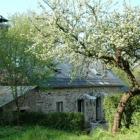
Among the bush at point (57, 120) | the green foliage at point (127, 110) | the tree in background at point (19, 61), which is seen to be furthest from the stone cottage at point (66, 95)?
the green foliage at point (127, 110)

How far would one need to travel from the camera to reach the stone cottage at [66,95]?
3331cm

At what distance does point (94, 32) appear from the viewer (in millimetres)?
21750

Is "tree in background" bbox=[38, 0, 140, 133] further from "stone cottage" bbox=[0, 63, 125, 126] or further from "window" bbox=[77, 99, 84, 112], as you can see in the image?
"window" bbox=[77, 99, 84, 112]

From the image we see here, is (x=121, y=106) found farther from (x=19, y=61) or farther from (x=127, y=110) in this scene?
(x=19, y=61)

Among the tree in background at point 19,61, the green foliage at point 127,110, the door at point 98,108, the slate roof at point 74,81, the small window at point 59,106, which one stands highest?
the tree in background at point 19,61

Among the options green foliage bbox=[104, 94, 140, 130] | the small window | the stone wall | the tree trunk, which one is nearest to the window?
the stone wall

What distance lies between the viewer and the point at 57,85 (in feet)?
117

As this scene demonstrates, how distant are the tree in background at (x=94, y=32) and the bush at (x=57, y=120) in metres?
6.62

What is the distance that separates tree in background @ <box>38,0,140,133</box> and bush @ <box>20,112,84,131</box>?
21.7 feet

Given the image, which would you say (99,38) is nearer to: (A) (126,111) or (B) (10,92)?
(A) (126,111)

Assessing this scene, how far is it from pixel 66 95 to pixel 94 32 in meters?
15.6

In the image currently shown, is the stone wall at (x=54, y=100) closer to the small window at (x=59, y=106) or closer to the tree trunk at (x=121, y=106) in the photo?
the small window at (x=59, y=106)

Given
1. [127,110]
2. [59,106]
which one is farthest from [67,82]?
[127,110]

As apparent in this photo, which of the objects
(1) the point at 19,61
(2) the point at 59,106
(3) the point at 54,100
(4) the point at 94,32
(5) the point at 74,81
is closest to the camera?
(4) the point at 94,32
